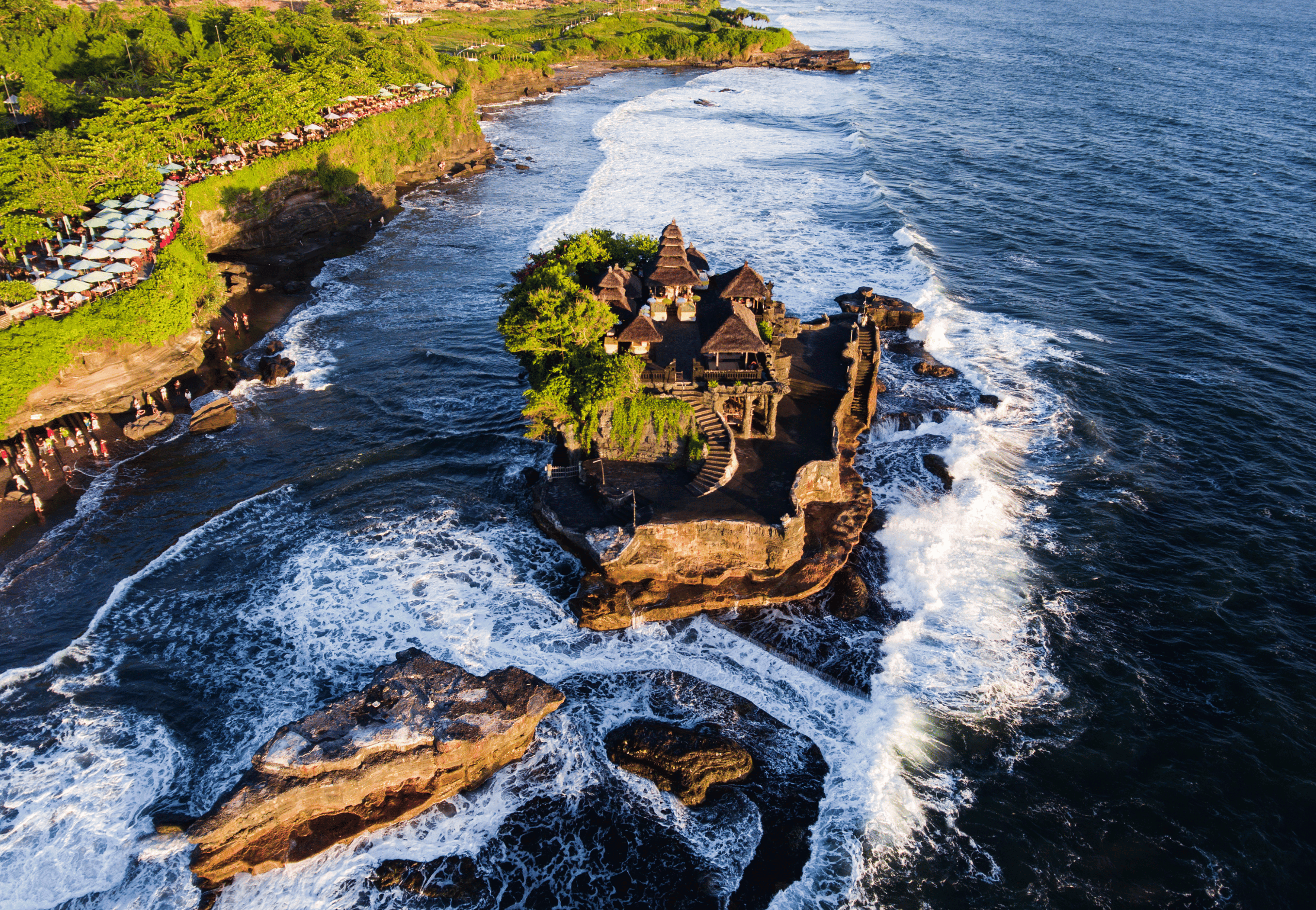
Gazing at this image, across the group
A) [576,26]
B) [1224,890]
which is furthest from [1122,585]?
[576,26]

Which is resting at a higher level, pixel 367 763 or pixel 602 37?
pixel 602 37

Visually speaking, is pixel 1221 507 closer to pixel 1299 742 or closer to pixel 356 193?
pixel 1299 742

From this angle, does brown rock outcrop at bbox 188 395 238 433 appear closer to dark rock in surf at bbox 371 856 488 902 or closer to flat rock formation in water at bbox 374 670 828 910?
flat rock formation in water at bbox 374 670 828 910

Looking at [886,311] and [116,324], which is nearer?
[116,324]

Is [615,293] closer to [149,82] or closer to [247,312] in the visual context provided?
[247,312]

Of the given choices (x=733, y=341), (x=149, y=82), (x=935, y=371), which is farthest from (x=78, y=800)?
(x=149, y=82)
